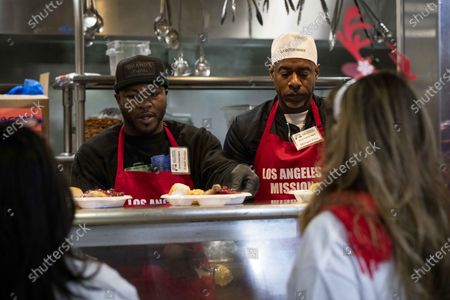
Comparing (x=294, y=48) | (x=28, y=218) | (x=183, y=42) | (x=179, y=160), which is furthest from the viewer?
(x=183, y=42)

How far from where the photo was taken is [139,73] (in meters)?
2.76

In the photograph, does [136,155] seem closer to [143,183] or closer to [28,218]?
[143,183]

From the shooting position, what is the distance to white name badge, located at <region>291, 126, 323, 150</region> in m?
3.09

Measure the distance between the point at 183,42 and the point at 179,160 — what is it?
190cm

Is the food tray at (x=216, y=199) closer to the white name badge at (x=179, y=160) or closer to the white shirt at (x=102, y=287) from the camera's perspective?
the white shirt at (x=102, y=287)

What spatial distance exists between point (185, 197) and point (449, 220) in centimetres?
87

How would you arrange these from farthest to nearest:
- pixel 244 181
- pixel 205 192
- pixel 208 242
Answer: pixel 244 181 → pixel 205 192 → pixel 208 242

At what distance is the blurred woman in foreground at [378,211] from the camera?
1.29 m

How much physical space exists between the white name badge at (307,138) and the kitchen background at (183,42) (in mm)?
1092

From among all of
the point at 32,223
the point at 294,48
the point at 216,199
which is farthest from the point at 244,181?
the point at 32,223

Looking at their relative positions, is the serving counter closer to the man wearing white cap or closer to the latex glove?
the latex glove

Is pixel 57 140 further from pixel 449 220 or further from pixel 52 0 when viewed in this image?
pixel 449 220

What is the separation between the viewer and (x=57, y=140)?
460cm

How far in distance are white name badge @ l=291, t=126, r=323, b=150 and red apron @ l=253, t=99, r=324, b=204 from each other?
0.07 ft
